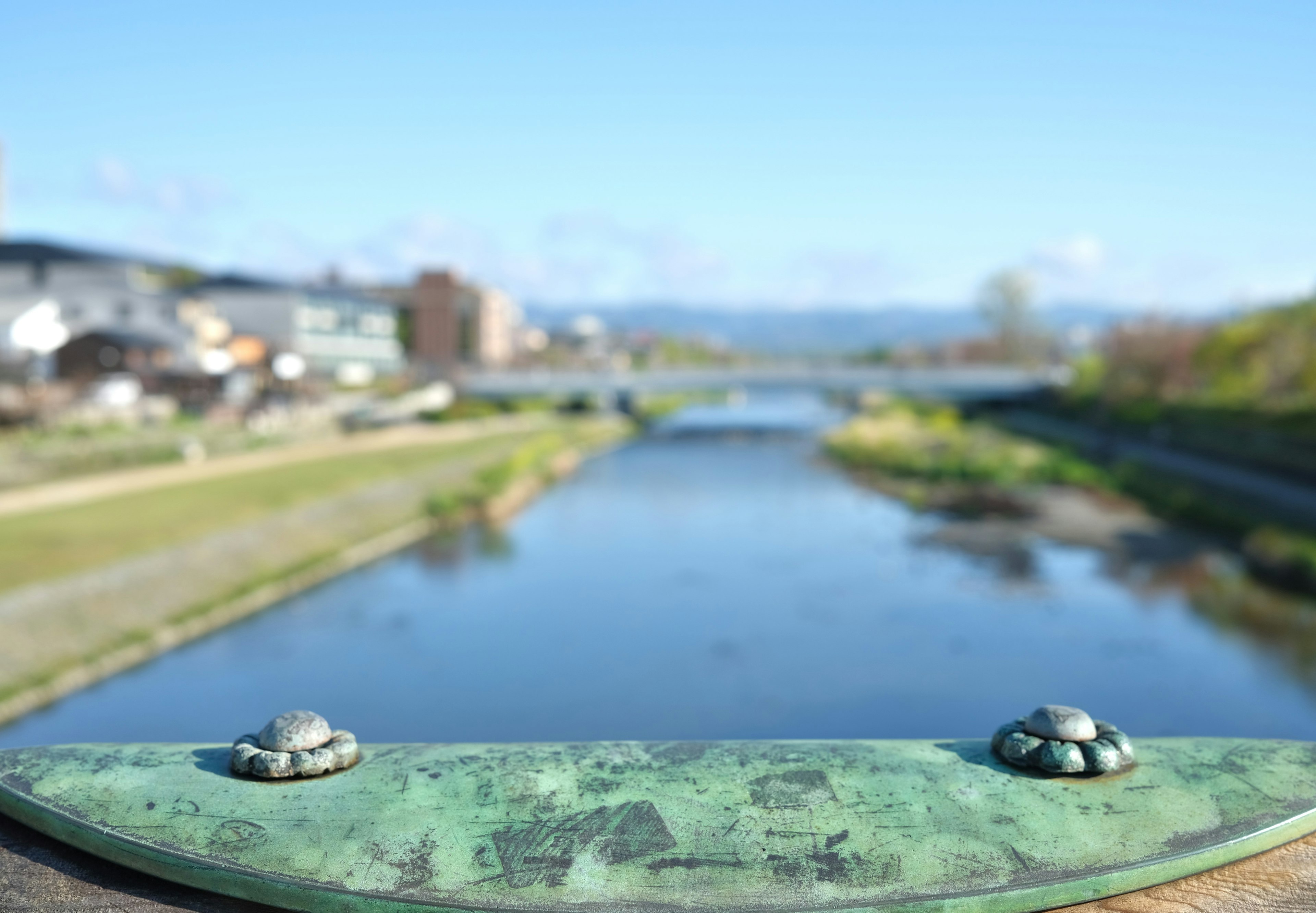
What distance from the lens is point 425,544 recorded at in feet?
89.7

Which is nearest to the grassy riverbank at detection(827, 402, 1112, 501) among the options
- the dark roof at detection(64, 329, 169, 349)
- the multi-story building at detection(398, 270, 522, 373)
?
the dark roof at detection(64, 329, 169, 349)

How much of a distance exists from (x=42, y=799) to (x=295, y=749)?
4.32 ft

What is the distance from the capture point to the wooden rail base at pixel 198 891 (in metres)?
5.18

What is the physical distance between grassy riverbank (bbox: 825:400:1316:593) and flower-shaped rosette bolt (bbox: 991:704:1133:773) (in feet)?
62.5

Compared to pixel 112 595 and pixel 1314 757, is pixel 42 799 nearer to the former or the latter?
pixel 1314 757

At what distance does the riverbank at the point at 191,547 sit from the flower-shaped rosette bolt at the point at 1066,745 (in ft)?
43.5

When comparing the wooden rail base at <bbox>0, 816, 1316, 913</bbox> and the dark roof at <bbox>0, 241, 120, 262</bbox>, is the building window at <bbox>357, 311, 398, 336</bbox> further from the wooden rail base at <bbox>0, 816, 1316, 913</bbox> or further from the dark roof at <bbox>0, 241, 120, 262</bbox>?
the wooden rail base at <bbox>0, 816, 1316, 913</bbox>

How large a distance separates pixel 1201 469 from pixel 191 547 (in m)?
34.5

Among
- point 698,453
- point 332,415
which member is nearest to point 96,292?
point 332,415

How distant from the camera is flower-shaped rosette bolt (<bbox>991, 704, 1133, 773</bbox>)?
609cm

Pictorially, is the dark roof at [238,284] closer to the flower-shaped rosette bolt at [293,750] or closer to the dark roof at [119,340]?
the dark roof at [119,340]

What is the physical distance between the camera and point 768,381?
212ft

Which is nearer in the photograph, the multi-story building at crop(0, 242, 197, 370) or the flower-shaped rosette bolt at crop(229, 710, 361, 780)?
the flower-shaped rosette bolt at crop(229, 710, 361, 780)

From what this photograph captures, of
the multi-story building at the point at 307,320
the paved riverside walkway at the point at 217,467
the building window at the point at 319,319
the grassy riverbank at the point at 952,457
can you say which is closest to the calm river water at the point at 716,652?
the paved riverside walkway at the point at 217,467
